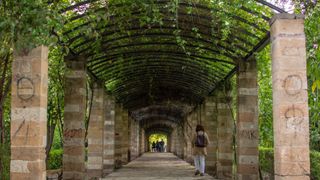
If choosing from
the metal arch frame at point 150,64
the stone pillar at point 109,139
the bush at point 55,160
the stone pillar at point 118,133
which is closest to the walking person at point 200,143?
the metal arch frame at point 150,64

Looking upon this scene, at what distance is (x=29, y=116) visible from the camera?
724cm

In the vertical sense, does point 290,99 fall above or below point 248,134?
above

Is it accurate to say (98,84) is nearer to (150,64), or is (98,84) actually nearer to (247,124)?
(150,64)

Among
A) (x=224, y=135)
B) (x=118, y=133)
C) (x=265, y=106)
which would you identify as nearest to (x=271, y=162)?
(x=224, y=135)

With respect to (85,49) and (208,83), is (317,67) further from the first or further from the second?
(208,83)

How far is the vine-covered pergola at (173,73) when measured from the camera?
7.33 m

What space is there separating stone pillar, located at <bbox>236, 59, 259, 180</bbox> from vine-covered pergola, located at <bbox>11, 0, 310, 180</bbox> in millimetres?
23

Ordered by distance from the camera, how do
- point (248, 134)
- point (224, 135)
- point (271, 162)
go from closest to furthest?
point (248, 134) → point (271, 162) → point (224, 135)

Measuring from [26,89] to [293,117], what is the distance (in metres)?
4.13

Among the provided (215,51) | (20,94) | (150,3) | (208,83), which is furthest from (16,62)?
(208,83)

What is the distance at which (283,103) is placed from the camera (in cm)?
753

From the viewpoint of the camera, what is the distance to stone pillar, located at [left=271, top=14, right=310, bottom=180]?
7371 mm

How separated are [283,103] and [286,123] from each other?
32 cm

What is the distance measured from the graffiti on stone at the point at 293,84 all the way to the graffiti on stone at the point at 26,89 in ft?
12.8
